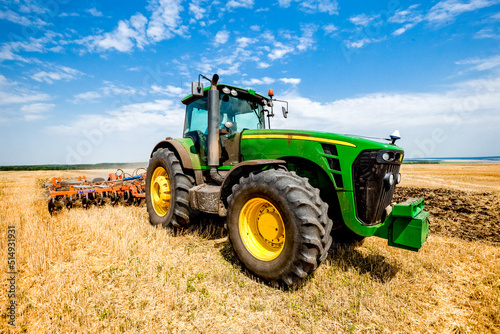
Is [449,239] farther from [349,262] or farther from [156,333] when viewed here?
[156,333]

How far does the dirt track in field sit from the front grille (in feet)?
9.27

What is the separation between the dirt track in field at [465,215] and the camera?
4.84m

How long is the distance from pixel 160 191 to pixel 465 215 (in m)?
6.35

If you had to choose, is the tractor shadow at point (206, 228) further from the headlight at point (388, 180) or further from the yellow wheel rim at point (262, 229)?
the headlight at point (388, 180)

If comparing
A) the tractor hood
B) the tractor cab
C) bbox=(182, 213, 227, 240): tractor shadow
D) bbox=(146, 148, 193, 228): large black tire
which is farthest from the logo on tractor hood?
bbox=(182, 213, 227, 240): tractor shadow

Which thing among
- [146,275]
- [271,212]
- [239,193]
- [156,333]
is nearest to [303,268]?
[271,212]

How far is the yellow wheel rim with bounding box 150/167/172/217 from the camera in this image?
516 centimetres

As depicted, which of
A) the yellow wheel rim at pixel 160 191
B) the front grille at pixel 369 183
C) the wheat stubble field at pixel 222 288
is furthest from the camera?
the yellow wheel rim at pixel 160 191

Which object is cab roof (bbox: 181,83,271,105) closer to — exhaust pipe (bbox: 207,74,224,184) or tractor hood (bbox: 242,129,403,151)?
exhaust pipe (bbox: 207,74,224,184)

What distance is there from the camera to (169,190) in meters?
5.16

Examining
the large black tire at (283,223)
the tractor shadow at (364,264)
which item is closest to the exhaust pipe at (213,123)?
the large black tire at (283,223)

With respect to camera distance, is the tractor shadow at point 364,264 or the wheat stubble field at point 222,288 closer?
the wheat stubble field at point 222,288

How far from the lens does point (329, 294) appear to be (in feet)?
9.16

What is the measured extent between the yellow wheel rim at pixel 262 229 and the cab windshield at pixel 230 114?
5.87 ft
